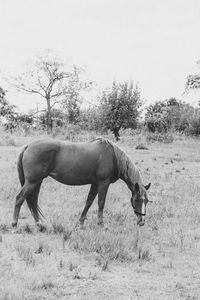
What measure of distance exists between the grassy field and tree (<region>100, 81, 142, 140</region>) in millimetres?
21444

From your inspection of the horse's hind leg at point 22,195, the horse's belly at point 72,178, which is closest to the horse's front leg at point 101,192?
the horse's belly at point 72,178

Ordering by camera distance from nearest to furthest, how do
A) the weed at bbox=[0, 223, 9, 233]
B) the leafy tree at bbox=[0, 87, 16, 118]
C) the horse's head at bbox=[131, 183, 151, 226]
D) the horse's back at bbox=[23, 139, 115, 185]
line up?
1. the weed at bbox=[0, 223, 9, 233]
2. the horse's back at bbox=[23, 139, 115, 185]
3. the horse's head at bbox=[131, 183, 151, 226]
4. the leafy tree at bbox=[0, 87, 16, 118]

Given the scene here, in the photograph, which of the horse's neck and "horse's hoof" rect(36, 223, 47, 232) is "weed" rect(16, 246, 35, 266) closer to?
"horse's hoof" rect(36, 223, 47, 232)

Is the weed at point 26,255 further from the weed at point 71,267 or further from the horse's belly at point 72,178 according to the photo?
the horse's belly at point 72,178

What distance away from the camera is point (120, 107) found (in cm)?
3259

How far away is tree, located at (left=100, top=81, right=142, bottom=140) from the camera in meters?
32.2

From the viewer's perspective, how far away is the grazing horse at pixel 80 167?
755 centimetres

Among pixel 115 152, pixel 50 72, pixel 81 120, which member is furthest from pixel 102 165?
pixel 50 72

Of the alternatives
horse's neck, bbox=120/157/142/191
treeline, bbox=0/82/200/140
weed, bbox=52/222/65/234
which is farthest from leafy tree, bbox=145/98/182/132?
weed, bbox=52/222/65/234

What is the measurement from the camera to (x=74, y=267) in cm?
555

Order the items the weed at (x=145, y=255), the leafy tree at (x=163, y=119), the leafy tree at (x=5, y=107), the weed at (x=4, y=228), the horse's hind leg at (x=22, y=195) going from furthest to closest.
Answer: the leafy tree at (x=163, y=119) → the leafy tree at (x=5, y=107) → the horse's hind leg at (x=22, y=195) → the weed at (x=4, y=228) → the weed at (x=145, y=255)

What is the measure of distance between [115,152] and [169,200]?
3.34 meters

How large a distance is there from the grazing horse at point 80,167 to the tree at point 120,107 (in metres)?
23.5

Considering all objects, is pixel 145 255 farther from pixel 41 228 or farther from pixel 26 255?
pixel 41 228
